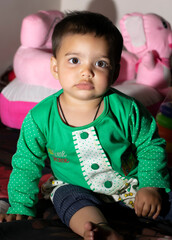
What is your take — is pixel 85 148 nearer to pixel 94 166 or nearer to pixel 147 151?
pixel 94 166

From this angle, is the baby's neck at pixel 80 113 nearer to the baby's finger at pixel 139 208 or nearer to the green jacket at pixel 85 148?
the green jacket at pixel 85 148

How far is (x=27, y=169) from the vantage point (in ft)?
3.01

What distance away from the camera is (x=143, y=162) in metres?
0.92

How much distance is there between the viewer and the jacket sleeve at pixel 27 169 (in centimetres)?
90

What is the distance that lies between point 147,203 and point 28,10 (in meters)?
2.00

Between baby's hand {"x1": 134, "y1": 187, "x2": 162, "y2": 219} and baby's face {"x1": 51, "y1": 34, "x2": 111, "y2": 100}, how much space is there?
281 mm

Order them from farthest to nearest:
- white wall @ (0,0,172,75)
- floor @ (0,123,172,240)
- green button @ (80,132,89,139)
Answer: white wall @ (0,0,172,75)
green button @ (80,132,89,139)
floor @ (0,123,172,240)

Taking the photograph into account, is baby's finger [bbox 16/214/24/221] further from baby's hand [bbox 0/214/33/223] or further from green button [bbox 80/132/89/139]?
green button [bbox 80/132/89/139]

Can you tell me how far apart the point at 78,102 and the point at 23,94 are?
0.83 meters

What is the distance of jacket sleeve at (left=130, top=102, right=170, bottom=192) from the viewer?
35.5 inches

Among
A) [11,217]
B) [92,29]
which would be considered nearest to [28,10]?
[92,29]

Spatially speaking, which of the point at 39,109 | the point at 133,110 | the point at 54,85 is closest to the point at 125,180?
the point at 133,110

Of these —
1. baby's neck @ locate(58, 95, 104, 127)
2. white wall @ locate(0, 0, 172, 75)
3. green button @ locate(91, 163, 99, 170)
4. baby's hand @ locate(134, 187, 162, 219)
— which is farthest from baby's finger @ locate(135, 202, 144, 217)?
white wall @ locate(0, 0, 172, 75)

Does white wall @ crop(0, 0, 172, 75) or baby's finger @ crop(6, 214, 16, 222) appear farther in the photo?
white wall @ crop(0, 0, 172, 75)
